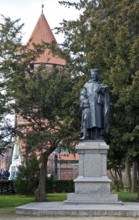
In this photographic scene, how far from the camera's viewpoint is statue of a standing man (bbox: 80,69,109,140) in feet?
66.4

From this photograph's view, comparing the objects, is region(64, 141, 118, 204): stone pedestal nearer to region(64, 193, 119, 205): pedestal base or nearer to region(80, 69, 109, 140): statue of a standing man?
region(64, 193, 119, 205): pedestal base

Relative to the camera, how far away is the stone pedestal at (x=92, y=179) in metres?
19.0

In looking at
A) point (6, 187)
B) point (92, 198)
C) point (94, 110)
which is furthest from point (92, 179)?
point (6, 187)

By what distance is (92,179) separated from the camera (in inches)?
761

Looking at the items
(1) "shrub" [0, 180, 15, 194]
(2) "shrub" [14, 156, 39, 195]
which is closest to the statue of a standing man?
(2) "shrub" [14, 156, 39, 195]

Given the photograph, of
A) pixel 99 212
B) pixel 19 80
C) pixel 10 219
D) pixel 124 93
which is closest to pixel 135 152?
pixel 124 93

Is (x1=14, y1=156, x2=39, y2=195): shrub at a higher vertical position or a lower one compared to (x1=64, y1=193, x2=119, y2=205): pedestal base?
higher

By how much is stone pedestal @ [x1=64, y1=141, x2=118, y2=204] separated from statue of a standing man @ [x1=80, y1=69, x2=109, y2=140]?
58 centimetres

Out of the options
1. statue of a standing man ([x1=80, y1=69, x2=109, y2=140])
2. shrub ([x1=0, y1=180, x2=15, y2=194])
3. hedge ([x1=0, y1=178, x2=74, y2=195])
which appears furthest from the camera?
shrub ([x1=0, y1=180, x2=15, y2=194])

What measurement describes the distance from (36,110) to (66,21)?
5278mm

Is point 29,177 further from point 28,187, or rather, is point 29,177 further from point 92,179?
point 92,179

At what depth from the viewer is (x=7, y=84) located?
24.3 m

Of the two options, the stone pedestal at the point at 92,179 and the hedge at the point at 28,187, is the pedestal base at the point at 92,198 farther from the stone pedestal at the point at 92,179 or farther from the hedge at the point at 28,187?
the hedge at the point at 28,187

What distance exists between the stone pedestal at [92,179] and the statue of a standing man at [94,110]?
58 centimetres
